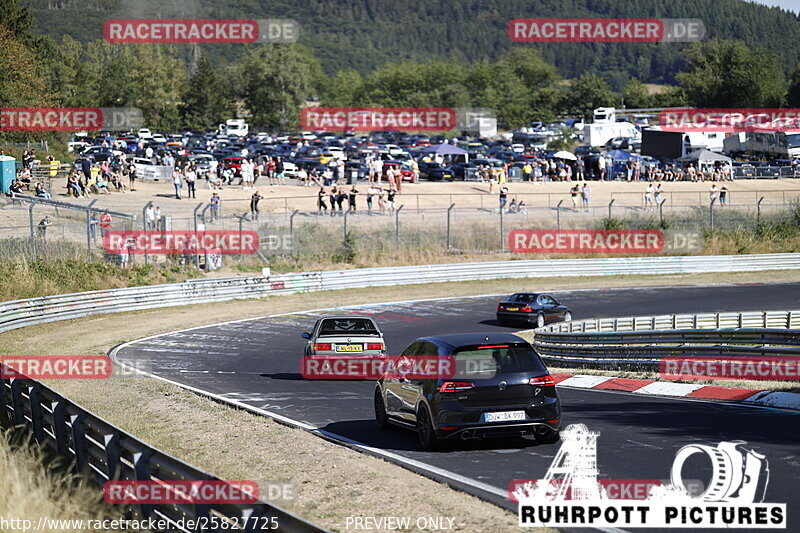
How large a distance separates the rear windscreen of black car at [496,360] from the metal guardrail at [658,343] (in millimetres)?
7542

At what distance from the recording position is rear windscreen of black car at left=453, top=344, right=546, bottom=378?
11.9m

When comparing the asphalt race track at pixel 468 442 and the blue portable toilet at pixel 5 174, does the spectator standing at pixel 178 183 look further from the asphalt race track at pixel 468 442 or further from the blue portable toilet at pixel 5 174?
the asphalt race track at pixel 468 442

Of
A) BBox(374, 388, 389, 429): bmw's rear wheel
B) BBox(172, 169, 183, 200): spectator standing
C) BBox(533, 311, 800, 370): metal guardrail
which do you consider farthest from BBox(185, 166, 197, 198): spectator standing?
BBox(374, 388, 389, 429): bmw's rear wheel

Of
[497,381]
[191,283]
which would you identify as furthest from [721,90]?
[497,381]

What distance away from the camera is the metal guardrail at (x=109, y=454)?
660cm

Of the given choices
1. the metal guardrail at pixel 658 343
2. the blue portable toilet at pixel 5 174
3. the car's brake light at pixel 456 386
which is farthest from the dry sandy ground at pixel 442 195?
the car's brake light at pixel 456 386

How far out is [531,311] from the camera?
3278 cm

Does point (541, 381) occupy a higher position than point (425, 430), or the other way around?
point (541, 381)

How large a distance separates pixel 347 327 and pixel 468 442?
9.04 m

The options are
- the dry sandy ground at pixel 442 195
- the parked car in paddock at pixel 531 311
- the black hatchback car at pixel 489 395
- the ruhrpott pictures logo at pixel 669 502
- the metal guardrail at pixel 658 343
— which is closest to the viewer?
the ruhrpott pictures logo at pixel 669 502

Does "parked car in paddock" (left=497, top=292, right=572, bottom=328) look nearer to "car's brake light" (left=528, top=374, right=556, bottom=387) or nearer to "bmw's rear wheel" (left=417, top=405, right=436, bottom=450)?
"bmw's rear wheel" (left=417, top=405, right=436, bottom=450)

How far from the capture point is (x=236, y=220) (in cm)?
4722

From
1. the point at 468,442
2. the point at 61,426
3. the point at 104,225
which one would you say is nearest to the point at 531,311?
the point at 104,225

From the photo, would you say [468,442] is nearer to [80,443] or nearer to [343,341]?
[80,443]
